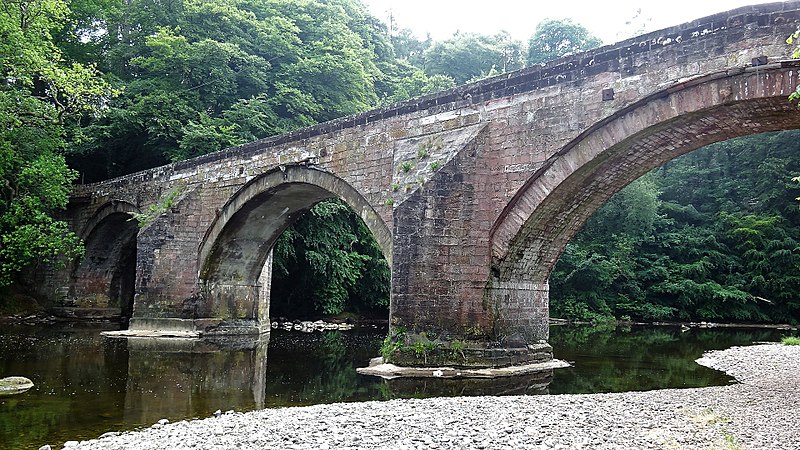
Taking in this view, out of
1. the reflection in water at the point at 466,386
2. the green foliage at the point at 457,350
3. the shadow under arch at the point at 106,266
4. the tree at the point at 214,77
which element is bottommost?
the reflection in water at the point at 466,386

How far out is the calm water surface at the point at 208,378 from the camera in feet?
20.8

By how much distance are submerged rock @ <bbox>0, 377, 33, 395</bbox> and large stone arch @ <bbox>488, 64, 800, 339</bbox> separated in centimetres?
625

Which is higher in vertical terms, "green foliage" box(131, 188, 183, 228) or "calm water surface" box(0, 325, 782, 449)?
"green foliage" box(131, 188, 183, 228)

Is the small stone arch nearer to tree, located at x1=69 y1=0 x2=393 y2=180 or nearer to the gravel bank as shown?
tree, located at x1=69 y1=0 x2=393 y2=180

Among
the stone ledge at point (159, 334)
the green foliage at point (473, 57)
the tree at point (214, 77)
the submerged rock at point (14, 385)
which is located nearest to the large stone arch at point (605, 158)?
the submerged rock at point (14, 385)

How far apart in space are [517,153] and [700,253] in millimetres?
21928

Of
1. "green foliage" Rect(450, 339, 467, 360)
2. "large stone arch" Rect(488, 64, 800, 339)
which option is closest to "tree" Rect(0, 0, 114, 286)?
"green foliage" Rect(450, 339, 467, 360)

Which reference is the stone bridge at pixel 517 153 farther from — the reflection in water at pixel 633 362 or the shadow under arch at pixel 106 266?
the shadow under arch at pixel 106 266

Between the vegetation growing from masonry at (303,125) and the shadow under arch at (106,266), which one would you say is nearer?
the vegetation growing from masonry at (303,125)

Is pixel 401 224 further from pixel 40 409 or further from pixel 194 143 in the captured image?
pixel 194 143

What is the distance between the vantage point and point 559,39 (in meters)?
31.2

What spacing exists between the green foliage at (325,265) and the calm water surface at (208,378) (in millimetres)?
4264

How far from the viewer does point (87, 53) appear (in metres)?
24.6

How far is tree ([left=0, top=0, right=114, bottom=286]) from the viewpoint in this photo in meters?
15.4
